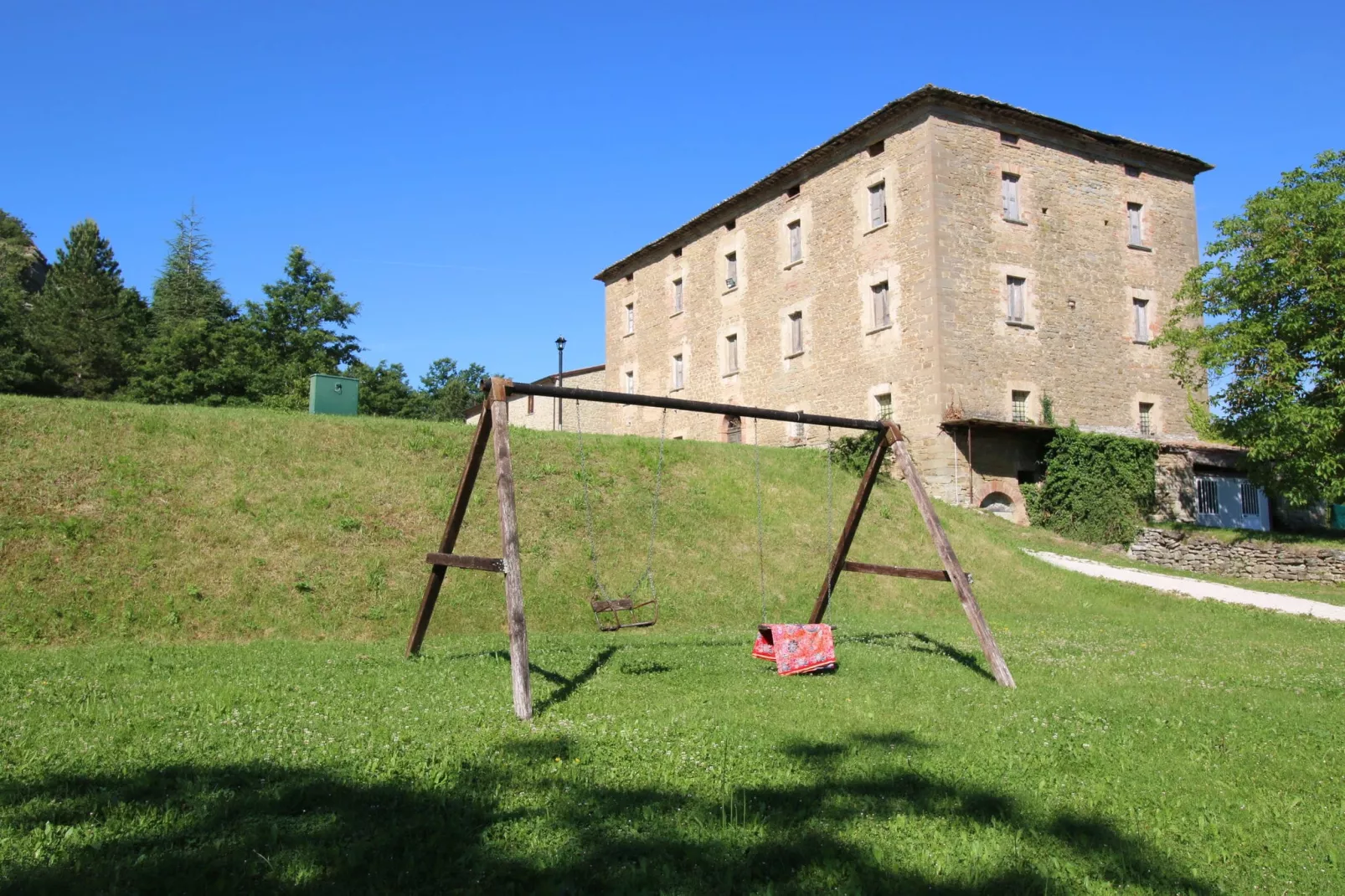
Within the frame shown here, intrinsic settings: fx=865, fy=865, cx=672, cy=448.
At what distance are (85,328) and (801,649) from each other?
2196 inches

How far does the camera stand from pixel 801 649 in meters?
8.60

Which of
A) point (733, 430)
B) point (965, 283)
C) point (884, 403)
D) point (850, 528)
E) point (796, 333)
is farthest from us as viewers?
point (733, 430)

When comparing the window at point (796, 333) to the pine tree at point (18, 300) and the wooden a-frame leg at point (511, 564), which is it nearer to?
the wooden a-frame leg at point (511, 564)

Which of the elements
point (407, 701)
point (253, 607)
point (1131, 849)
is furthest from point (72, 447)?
point (1131, 849)

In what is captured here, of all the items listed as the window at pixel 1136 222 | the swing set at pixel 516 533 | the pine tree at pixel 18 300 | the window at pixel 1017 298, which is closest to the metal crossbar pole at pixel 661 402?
the swing set at pixel 516 533

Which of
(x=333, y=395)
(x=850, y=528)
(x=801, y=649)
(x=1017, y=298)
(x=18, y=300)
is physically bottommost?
(x=801, y=649)

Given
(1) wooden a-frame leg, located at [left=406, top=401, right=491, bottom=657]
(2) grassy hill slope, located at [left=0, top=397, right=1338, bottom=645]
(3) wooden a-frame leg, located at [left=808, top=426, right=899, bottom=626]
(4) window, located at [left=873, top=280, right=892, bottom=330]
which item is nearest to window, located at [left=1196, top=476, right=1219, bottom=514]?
(4) window, located at [left=873, top=280, right=892, bottom=330]

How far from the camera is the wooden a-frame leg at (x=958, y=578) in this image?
325 inches

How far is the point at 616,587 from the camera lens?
14211 mm

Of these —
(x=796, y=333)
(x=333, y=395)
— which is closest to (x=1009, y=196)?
(x=796, y=333)

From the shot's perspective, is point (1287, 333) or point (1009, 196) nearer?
point (1287, 333)

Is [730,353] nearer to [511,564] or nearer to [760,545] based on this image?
[760,545]

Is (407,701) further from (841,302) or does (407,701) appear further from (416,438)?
(841,302)

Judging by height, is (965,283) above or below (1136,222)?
below
